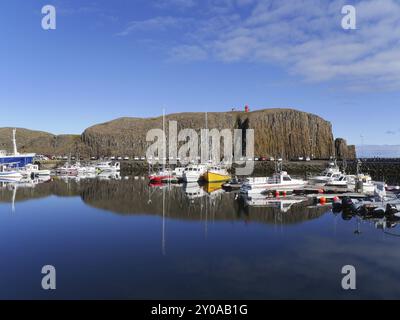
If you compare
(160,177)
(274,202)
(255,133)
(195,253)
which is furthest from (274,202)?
(255,133)

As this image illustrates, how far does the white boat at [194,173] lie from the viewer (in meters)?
64.0

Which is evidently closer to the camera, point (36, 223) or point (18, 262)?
point (18, 262)

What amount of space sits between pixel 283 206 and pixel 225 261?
19.0 meters

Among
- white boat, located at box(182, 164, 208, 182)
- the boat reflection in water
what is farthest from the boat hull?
the boat reflection in water

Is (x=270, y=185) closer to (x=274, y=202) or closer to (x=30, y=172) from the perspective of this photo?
(x=274, y=202)

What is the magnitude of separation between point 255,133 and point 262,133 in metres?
2.82

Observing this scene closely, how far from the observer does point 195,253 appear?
1952 cm
